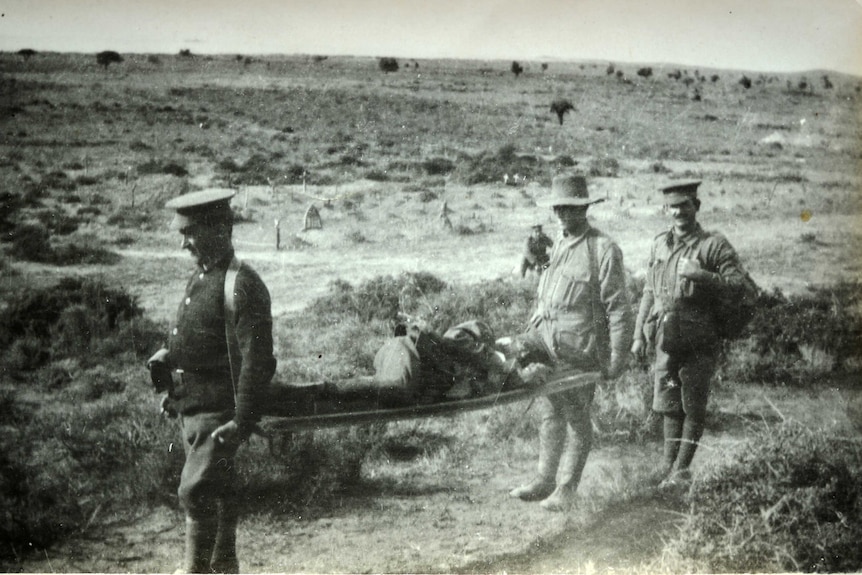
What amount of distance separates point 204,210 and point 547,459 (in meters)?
3.19

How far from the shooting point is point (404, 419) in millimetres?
6363

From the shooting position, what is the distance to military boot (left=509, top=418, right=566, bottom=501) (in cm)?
673

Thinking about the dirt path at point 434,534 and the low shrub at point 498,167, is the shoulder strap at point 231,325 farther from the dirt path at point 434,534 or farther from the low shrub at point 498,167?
the low shrub at point 498,167

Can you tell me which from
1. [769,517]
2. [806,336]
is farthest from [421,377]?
[806,336]

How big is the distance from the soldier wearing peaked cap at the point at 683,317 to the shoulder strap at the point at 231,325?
307cm

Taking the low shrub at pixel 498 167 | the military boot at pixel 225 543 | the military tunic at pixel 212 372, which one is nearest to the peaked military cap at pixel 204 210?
the military tunic at pixel 212 372

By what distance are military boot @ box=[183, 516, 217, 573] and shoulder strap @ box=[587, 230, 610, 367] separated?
317 centimetres

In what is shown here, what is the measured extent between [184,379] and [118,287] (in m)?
0.97

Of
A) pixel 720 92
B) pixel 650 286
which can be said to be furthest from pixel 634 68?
pixel 650 286

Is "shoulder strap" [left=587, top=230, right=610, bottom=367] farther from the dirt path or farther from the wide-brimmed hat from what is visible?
the dirt path

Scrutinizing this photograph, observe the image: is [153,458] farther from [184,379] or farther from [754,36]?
[754,36]

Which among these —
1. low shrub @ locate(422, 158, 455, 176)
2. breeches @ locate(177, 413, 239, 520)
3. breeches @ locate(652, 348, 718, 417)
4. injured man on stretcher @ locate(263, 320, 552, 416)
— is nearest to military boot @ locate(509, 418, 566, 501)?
injured man on stretcher @ locate(263, 320, 552, 416)

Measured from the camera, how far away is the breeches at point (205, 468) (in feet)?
20.0

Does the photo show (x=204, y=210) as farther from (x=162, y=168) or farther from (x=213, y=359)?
(x=213, y=359)
